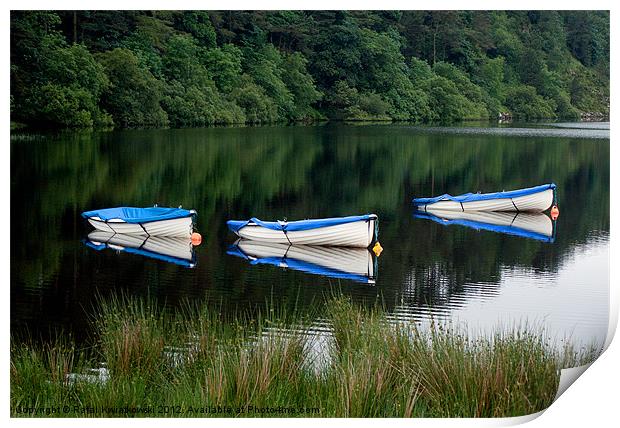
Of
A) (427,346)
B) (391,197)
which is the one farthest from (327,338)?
(391,197)

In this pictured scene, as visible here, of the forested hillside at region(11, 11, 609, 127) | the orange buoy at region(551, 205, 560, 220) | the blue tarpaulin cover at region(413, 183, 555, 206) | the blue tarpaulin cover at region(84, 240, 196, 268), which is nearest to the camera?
the forested hillside at region(11, 11, 609, 127)

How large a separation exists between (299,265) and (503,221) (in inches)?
176

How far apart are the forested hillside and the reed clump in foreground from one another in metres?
2.51

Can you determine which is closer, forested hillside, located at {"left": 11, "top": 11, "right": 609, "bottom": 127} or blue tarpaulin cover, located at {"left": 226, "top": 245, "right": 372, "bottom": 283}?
forested hillside, located at {"left": 11, "top": 11, "right": 609, "bottom": 127}

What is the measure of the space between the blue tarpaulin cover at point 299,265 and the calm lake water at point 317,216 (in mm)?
34

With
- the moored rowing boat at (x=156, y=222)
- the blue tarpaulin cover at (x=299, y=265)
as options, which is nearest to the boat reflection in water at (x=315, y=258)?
the blue tarpaulin cover at (x=299, y=265)

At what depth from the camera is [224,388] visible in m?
6.64

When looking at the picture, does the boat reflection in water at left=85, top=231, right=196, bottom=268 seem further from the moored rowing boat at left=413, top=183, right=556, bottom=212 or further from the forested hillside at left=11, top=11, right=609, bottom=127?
the moored rowing boat at left=413, top=183, right=556, bottom=212

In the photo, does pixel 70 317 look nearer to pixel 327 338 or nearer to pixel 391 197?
pixel 327 338

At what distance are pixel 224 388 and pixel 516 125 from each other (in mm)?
6172

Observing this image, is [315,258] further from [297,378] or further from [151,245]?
[297,378]

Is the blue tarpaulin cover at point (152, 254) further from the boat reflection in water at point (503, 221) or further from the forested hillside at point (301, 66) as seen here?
the boat reflection in water at point (503, 221)

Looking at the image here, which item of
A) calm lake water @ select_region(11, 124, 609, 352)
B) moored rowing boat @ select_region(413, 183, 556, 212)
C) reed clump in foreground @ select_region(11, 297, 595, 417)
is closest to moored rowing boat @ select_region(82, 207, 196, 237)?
calm lake water @ select_region(11, 124, 609, 352)

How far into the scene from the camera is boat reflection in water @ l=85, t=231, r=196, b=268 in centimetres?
1195
